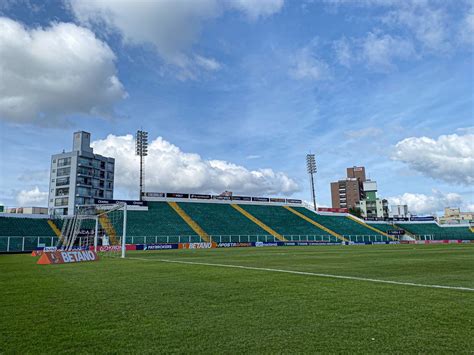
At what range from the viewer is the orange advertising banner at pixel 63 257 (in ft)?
78.7

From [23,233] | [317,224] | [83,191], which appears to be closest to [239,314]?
[23,233]

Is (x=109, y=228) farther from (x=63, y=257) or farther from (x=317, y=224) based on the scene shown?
(x=317, y=224)

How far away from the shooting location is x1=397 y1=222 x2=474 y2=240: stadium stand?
85.0 m

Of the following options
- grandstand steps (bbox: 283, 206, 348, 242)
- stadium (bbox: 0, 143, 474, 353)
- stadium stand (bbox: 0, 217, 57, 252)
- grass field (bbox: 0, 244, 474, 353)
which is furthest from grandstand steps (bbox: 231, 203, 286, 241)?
grass field (bbox: 0, 244, 474, 353)

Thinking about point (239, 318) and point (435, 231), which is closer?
point (239, 318)

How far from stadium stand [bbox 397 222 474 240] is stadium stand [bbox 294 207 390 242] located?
14.1 meters

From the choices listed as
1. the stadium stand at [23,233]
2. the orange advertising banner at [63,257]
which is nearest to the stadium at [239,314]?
the orange advertising banner at [63,257]

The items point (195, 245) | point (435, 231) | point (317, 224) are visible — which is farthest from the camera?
point (435, 231)

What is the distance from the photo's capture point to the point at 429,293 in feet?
33.5

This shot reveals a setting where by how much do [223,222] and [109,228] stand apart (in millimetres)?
21758

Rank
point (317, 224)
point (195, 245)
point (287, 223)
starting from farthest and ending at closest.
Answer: point (317, 224)
point (287, 223)
point (195, 245)

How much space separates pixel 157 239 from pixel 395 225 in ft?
210

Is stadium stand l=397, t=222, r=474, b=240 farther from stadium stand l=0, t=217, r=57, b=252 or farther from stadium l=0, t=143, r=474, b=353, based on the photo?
stadium l=0, t=143, r=474, b=353

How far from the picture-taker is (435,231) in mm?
91938
